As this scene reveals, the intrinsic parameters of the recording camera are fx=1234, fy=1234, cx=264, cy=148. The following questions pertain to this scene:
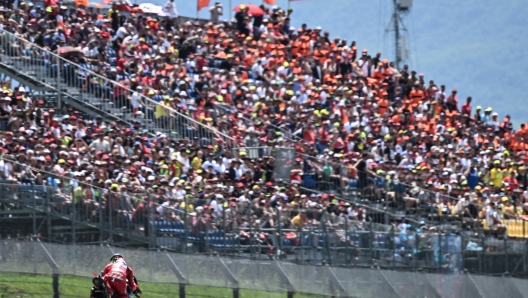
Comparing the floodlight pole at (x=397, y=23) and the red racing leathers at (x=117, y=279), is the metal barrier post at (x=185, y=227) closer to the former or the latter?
the red racing leathers at (x=117, y=279)

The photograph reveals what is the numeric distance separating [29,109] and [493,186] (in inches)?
482

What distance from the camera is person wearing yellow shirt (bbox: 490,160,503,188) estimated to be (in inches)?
1267

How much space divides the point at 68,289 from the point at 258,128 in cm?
1305

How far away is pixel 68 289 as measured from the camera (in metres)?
18.8

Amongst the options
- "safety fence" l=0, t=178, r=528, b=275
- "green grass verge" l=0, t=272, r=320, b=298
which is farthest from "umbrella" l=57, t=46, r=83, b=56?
"green grass verge" l=0, t=272, r=320, b=298

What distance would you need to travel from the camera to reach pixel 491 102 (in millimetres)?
162750

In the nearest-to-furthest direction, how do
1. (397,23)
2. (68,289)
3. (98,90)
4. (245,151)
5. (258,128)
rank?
(68,289) → (245,151) → (98,90) → (258,128) → (397,23)

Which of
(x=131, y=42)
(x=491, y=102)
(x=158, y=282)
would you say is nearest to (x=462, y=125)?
(x=131, y=42)

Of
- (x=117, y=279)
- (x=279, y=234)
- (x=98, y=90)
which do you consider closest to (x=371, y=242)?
(x=279, y=234)

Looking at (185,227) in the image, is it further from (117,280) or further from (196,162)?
(196,162)

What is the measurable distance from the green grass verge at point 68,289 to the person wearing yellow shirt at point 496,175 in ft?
46.0

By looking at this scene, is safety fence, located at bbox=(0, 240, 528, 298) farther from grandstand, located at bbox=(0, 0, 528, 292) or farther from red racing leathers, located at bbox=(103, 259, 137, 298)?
red racing leathers, located at bbox=(103, 259, 137, 298)

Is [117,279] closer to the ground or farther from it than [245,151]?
closer to the ground

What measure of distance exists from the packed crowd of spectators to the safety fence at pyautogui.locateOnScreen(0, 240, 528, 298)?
2.18m
